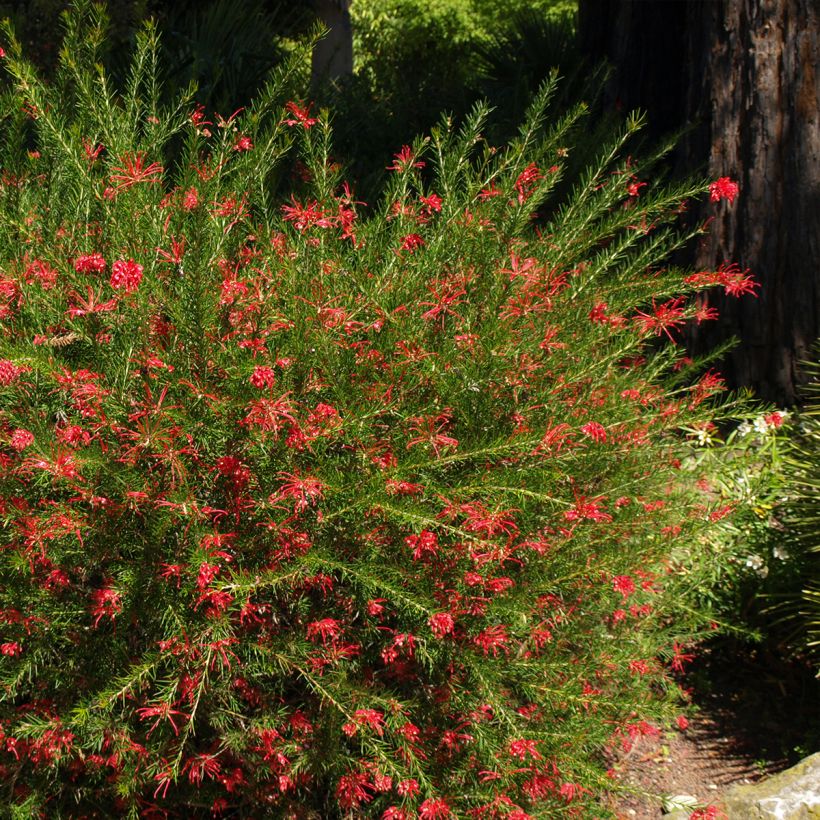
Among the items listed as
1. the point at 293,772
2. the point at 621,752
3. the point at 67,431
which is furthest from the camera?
the point at 621,752

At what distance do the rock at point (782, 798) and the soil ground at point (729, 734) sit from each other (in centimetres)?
24

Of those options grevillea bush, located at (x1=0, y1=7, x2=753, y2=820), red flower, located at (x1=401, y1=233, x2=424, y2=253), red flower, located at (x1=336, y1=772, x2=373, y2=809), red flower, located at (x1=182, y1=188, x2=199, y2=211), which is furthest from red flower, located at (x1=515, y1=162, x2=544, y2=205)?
red flower, located at (x1=336, y1=772, x2=373, y2=809)

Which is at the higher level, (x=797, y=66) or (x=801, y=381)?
(x=797, y=66)

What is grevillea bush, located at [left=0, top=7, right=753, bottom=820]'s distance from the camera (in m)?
2.58

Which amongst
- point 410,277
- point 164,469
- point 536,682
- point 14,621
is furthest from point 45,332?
point 536,682

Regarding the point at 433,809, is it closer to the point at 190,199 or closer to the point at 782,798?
the point at 782,798

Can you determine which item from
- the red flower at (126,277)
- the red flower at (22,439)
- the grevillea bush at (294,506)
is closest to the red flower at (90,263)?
the grevillea bush at (294,506)

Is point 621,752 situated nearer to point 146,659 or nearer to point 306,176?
point 146,659

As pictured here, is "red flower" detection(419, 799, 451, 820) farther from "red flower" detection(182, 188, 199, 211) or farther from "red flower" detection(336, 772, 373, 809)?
"red flower" detection(182, 188, 199, 211)

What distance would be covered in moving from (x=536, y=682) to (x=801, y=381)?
2913 mm

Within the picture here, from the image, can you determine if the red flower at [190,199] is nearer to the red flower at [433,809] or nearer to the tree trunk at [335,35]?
the red flower at [433,809]

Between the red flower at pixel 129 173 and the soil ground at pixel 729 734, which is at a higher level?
the red flower at pixel 129 173

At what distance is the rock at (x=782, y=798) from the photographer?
3139mm

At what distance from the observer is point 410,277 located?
2990 millimetres
